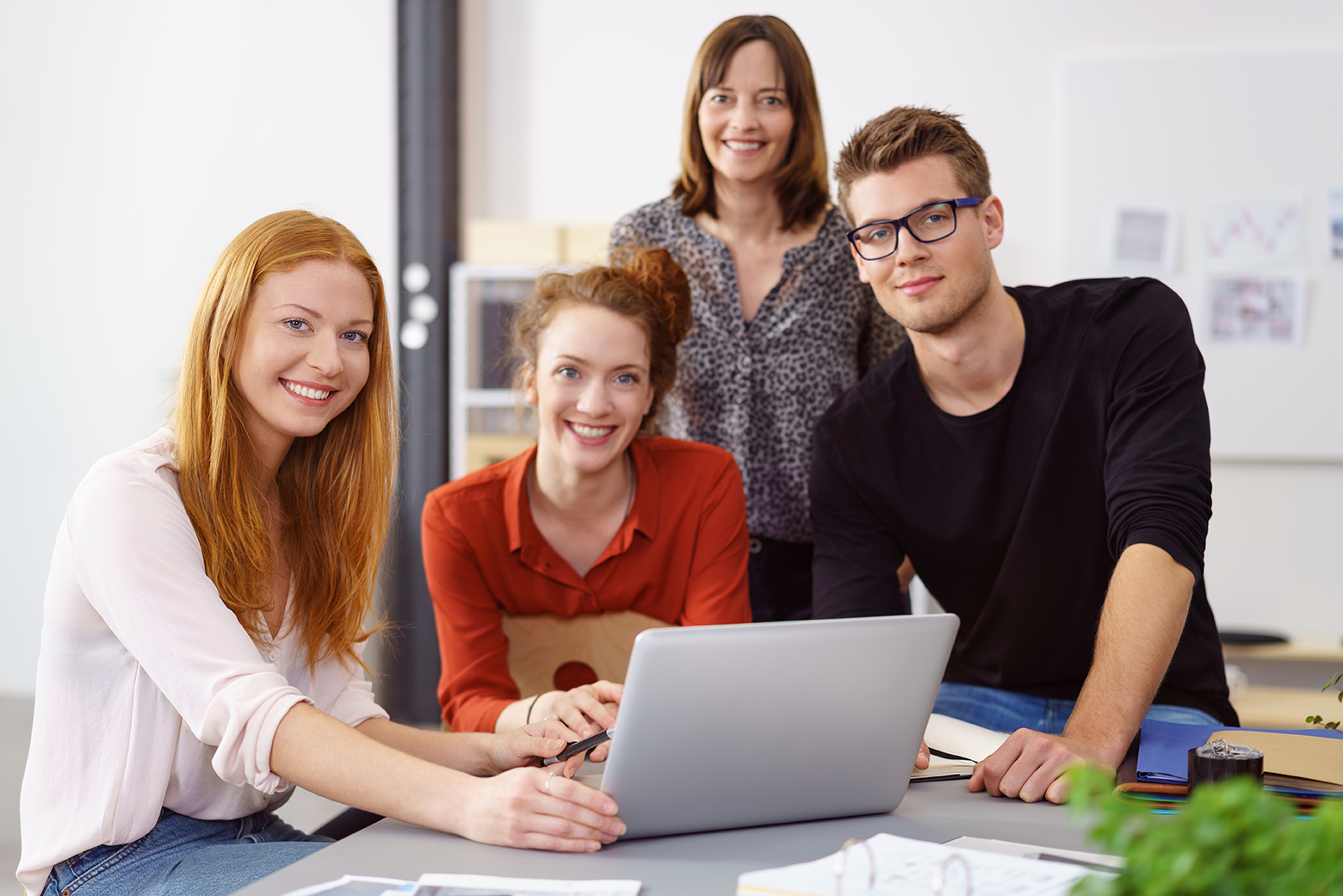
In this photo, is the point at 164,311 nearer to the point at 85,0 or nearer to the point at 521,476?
the point at 85,0

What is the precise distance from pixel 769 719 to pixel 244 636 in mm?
525

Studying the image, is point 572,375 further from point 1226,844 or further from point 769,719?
point 1226,844

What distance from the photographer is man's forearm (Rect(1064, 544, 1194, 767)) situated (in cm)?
127

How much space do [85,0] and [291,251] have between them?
1.59 meters

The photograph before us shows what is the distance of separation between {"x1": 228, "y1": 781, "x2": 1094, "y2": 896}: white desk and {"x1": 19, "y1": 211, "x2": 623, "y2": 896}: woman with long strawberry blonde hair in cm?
3

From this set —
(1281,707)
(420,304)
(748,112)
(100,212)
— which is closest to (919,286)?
(748,112)

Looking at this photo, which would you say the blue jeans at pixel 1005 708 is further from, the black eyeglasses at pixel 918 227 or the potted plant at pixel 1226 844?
the potted plant at pixel 1226 844

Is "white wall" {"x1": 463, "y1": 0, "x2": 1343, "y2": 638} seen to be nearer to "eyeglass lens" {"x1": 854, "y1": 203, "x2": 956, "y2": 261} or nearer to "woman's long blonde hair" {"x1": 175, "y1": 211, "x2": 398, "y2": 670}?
"eyeglass lens" {"x1": 854, "y1": 203, "x2": 956, "y2": 261}

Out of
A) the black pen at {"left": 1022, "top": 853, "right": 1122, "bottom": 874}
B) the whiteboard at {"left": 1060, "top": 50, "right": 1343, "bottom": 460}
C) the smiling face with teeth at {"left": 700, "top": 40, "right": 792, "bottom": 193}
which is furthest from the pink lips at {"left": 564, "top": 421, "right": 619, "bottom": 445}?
the whiteboard at {"left": 1060, "top": 50, "right": 1343, "bottom": 460}

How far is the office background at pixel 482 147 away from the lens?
2318 millimetres

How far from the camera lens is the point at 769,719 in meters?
0.97

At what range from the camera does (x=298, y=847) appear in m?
1.09

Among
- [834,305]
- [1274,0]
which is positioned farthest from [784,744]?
[1274,0]

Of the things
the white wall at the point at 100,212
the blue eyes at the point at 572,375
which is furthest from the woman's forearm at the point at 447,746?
the white wall at the point at 100,212
